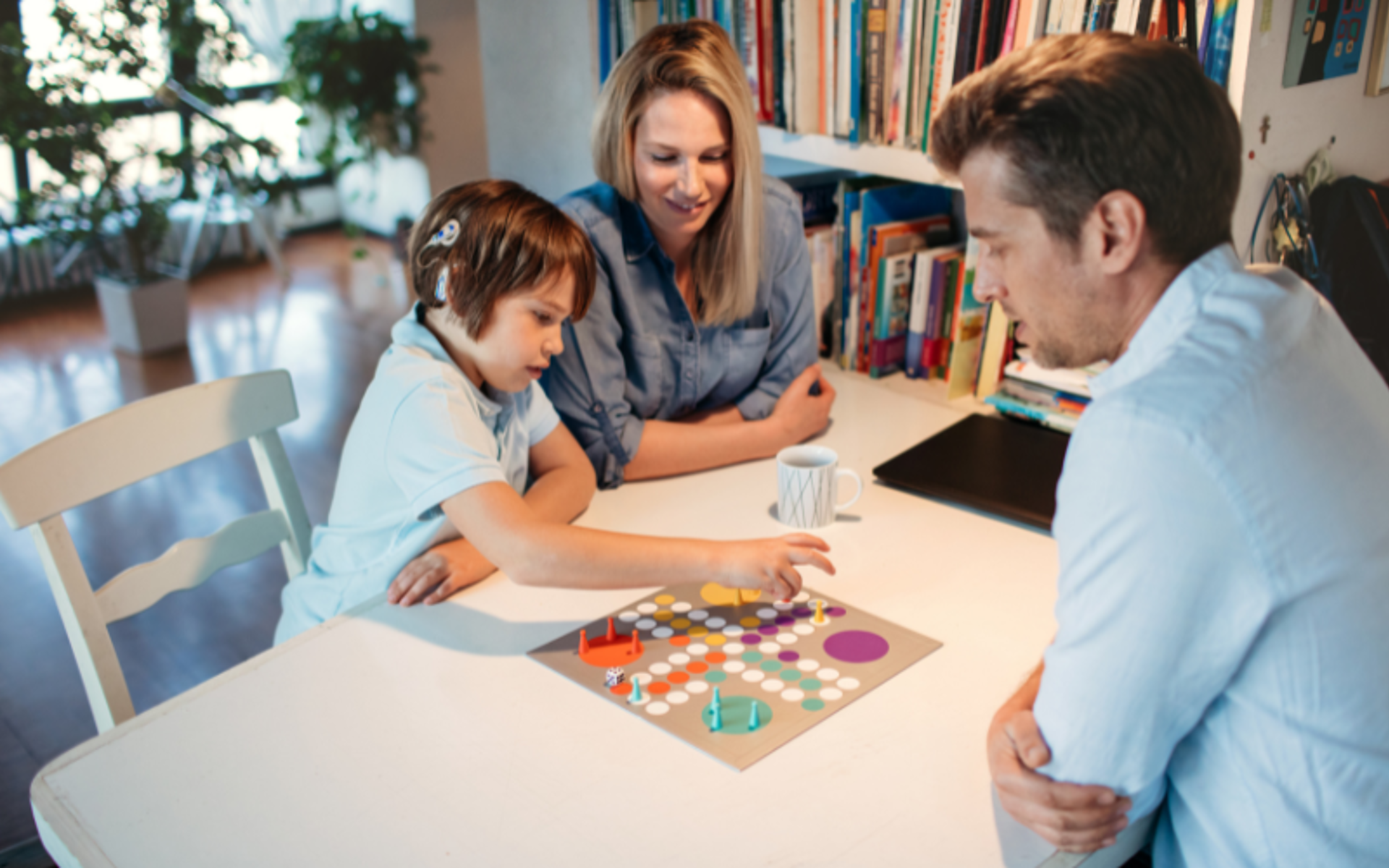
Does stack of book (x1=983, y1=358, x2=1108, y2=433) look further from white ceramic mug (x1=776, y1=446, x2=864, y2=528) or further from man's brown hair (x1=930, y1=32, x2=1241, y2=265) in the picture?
man's brown hair (x1=930, y1=32, x2=1241, y2=265)

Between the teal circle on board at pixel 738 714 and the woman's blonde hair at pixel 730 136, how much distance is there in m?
0.80

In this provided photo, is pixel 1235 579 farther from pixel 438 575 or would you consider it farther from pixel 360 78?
pixel 360 78

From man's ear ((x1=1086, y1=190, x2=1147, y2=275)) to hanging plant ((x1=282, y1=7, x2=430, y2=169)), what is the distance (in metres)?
5.12

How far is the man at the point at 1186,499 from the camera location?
765 mm

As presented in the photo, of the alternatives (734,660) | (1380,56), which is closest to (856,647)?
(734,660)

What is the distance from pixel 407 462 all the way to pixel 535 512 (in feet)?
0.65

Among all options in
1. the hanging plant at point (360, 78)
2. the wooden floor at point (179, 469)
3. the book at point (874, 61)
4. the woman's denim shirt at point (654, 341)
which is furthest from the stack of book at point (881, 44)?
the hanging plant at point (360, 78)

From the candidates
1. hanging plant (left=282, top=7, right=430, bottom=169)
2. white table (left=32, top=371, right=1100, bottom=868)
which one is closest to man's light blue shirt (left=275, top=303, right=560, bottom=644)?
white table (left=32, top=371, right=1100, bottom=868)

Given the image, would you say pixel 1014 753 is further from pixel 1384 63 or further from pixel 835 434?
pixel 1384 63

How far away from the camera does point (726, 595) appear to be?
4.16 ft

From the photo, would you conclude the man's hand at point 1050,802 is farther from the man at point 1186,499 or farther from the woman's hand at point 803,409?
the woman's hand at point 803,409

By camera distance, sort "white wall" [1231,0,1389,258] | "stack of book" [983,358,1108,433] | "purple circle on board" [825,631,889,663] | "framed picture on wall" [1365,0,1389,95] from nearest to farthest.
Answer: "purple circle on board" [825,631,889,663], "white wall" [1231,0,1389,258], "framed picture on wall" [1365,0,1389,95], "stack of book" [983,358,1108,433]

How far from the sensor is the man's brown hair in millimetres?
812

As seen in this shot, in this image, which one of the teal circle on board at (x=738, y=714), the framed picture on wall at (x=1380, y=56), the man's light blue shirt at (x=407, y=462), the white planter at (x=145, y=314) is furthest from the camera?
the white planter at (x=145, y=314)
